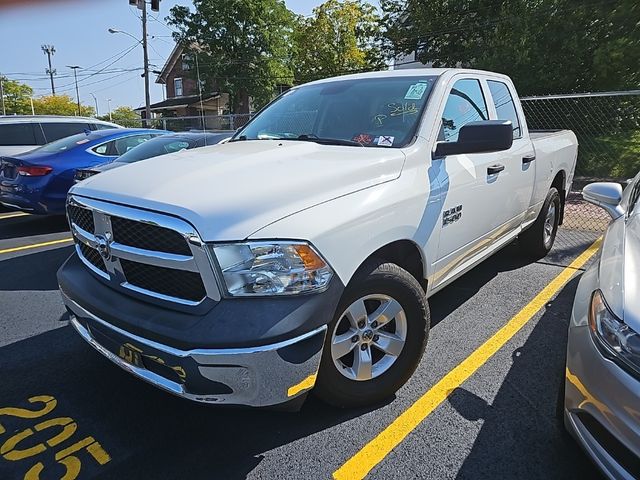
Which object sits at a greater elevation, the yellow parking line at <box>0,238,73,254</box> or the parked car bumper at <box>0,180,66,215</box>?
the parked car bumper at <box>0,180,66,215</box>

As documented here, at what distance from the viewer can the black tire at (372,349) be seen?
2.23 metres

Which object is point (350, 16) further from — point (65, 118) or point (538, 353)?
point (538, 353)

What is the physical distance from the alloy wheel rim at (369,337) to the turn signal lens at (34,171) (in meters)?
6.08

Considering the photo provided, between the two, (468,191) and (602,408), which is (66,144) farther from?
(602,408)

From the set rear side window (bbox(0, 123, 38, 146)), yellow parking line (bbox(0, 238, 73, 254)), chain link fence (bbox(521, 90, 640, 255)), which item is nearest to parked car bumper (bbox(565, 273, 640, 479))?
yellow parking line (bbox(0, 238, 73, 254))

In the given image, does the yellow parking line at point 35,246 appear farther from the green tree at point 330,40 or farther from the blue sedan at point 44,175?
the green tree at point 330,40

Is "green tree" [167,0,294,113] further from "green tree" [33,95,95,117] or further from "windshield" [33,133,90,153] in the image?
"green tree" [33,95,95,117]

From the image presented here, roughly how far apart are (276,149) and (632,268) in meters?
2.01

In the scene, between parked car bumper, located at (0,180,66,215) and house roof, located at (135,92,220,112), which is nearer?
parked car bumper, located at (0,180,66,215)

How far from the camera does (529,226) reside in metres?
4.71

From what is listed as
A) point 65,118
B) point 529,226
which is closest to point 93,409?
point 529,226

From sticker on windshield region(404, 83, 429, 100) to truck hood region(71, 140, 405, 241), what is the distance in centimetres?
57

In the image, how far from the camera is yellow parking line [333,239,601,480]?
2182mm

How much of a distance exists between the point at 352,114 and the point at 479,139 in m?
0.92
